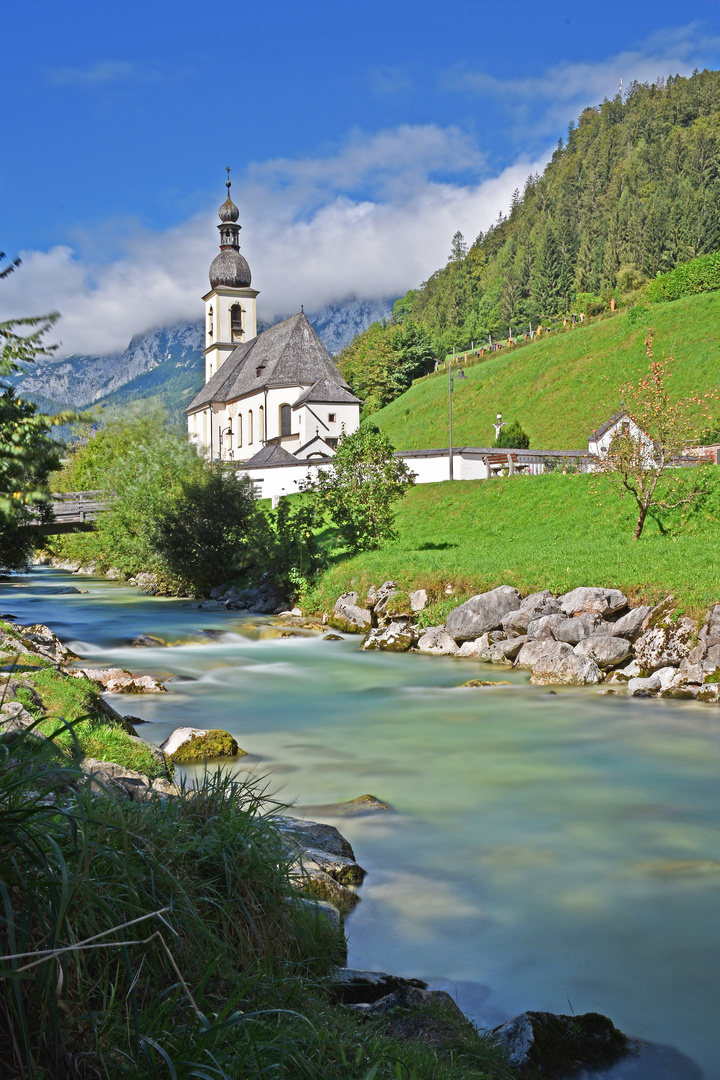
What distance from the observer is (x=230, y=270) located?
90875mm

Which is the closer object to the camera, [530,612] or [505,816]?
[505,816]

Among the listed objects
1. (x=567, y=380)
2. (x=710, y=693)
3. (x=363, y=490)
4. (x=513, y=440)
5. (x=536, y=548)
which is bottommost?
(x=710, y=693)

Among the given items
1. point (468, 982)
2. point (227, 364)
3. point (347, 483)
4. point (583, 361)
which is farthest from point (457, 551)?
point (227, 364)

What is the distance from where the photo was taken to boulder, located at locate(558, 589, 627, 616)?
666 inches

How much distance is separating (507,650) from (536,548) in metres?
7.51

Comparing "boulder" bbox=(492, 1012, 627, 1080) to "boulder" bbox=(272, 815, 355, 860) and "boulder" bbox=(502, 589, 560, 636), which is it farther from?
"boulder" bbox=(502, 589, 560, 636)

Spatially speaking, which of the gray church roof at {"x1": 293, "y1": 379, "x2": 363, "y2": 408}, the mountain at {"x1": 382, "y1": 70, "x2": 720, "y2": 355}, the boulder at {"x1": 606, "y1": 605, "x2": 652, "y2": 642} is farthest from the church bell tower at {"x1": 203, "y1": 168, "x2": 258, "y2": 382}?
the boulder at {"x1": 606, "y1": 605, "x2": 652, "y2": 642}

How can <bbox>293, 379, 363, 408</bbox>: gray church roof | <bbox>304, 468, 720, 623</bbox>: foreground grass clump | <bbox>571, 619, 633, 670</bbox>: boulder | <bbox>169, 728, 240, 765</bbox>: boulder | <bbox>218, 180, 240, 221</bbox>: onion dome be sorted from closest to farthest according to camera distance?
1. <bbox>169, 728, 240, 765</bbox>: boulder
2. <bbox>571, 619, 633, 670</bbox>: boulder
3. <bbox>304, 468, 720, 623</bbox>: foreground grass clump
4. <bbox>293, 379, 363, 408</bbox>: gray church roof
5. <bbox>218, 180, 240, 221</bbox>: onion dome

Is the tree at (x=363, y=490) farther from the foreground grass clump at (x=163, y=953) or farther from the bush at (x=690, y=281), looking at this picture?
the bush at (x=690, y=281)

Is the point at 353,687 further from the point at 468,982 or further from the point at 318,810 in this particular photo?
the point at 468,982

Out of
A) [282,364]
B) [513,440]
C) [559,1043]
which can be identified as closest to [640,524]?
[559,1043]

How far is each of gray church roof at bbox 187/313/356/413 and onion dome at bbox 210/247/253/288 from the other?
1048 cm

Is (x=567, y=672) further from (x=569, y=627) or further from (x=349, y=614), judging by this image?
(x=349, y=614)

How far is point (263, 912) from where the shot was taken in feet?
15.1
